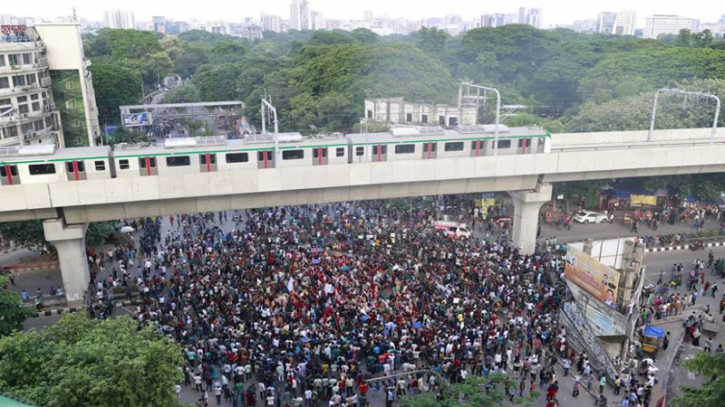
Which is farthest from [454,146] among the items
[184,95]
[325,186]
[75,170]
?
[184,95]

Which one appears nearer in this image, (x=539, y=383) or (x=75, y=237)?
(x=539, y=383)

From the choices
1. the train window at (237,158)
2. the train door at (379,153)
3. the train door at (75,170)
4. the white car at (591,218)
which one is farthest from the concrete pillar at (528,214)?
the train door at (75,170)

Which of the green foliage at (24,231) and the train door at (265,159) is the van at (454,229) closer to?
the train door at (265,159)

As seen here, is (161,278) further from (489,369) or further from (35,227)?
(489,369)

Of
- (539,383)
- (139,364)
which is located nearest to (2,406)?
(139,364)

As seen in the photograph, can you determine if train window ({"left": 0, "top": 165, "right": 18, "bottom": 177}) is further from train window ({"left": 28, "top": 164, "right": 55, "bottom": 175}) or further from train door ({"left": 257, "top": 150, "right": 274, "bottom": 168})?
train door ({"left": 257, "top": 150, "right": 274, "bottom": 168})

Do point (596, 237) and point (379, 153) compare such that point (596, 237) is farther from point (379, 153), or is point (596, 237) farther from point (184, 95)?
point (184, 95)
